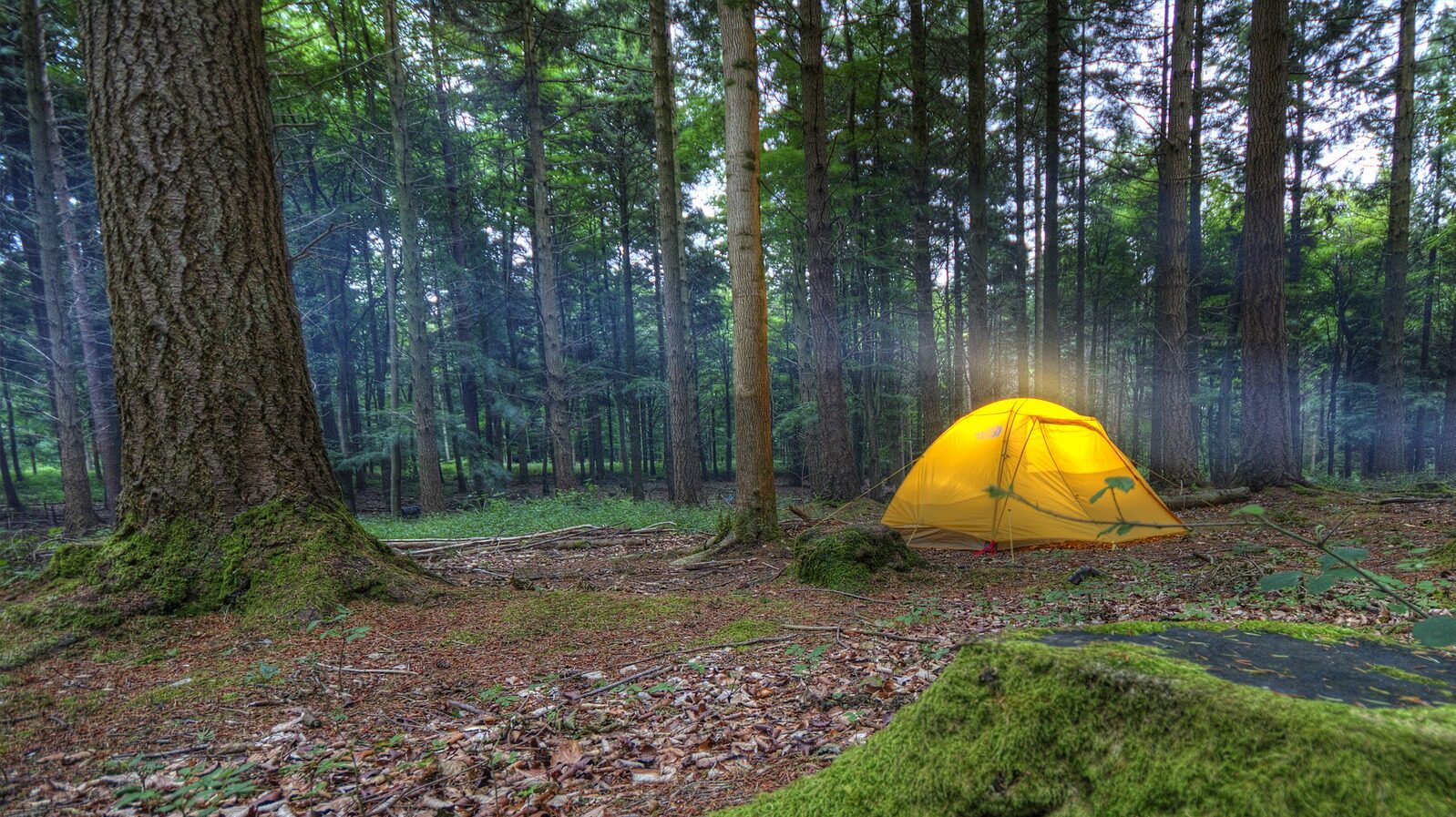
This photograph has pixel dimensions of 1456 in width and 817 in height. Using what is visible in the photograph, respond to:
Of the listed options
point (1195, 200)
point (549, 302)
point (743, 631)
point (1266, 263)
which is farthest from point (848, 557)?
point (1195, 200)

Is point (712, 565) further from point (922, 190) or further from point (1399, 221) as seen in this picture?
point (1399, 221)

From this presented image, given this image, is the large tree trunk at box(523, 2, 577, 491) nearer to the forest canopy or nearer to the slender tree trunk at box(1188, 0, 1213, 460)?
the forest canopy

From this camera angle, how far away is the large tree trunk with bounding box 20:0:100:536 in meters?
10.6

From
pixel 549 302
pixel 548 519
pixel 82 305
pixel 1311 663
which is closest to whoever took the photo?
pixel 1311 663

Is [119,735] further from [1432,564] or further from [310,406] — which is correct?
[1432,564]

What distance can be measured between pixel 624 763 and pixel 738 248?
212 inches

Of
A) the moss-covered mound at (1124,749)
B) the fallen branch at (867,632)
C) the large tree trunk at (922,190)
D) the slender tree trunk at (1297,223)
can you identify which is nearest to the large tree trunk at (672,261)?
the large tree trunk at (922,190)

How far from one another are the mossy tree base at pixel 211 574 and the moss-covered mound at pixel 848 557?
131 inches

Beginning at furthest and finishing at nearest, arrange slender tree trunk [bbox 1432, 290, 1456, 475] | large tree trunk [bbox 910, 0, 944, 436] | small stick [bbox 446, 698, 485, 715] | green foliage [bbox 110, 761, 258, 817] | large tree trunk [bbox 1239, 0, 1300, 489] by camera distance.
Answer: slender tree trunk [bbox 1432, 290, 1456, 475]
large tree trunk [bbox 910, 0, 944, 436]
large tree trunk [bbox 1239, 0, 1300, 489]
small stick [bbox 446, 698, 485, 715]
green foliage [bbox 110, 761, 258, 817]

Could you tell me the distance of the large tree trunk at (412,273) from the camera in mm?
12719

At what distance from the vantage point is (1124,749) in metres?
0.97

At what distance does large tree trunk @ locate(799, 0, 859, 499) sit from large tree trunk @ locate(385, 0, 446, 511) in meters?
8.84

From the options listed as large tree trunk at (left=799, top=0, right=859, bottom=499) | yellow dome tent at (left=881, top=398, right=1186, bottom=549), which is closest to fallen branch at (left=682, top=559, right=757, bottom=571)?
yellow dome tent at (left=881, top=398, right=1186, bottom=549)

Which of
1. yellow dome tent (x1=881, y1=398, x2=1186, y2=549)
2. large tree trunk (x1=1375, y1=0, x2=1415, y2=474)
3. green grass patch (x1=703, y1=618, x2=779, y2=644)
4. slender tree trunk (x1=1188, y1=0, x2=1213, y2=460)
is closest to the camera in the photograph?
green grass patch (x1=703, y1=618, x2=779, y2=644)
